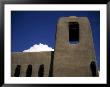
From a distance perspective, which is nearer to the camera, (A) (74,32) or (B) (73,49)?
(A) (74,32)

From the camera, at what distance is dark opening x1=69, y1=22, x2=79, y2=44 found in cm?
853

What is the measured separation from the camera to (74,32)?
8.73 m

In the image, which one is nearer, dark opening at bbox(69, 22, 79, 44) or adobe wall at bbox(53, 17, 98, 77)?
adobe wall at bbox(53, 17, 98, 77)

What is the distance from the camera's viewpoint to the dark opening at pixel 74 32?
8528mm

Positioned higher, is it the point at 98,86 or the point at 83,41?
the point at 83,41

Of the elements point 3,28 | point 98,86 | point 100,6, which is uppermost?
point 100,6

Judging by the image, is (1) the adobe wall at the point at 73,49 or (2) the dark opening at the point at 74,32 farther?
(2) the dark opening at the point at 74,32

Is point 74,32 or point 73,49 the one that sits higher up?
point 74,32

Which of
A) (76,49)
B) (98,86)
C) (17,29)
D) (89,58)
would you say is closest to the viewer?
(98,86)

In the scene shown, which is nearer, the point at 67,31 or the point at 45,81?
the point at 45,81

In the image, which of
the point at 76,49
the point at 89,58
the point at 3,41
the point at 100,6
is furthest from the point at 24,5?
Answer: the point at 76,49

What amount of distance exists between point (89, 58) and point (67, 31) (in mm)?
1317

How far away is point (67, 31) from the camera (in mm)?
9125

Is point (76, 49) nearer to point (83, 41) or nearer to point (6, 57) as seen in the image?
point (83, 41)
